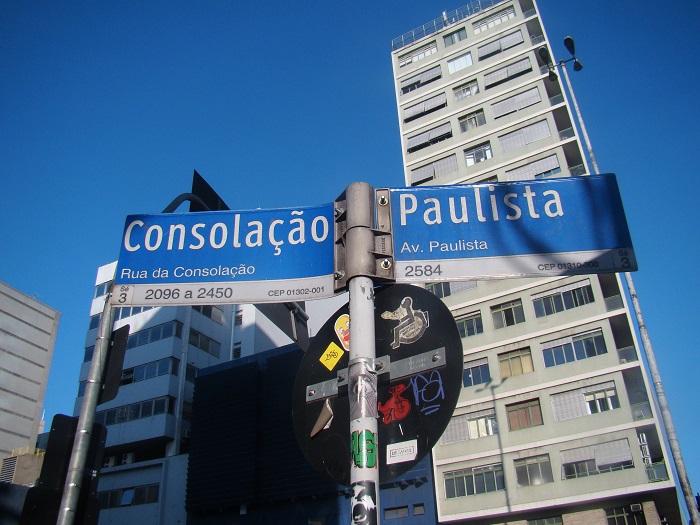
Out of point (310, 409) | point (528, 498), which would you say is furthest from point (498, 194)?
point (528, 498)

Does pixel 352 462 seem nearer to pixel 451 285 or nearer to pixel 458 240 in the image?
pixel 458 240

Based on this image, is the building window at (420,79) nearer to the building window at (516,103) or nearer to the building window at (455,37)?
the building window at (455,37)

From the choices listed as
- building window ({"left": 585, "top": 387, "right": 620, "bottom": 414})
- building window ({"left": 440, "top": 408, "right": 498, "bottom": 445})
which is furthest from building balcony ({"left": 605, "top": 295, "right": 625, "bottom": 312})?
building window ({"left": 440, "top": 408, "right": 498, "bottom": 445})

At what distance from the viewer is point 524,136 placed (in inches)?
1591

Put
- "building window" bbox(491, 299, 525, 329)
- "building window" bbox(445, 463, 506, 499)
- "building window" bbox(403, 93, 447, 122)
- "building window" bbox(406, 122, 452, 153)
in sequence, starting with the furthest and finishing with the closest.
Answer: "building window" bbox(403, 93, 447, 122), "building window" bbox(406, 122, 452, 153), "building window" bbox(491, 299, 525, 329), "building window" bbox(445, 463, 506, 499)

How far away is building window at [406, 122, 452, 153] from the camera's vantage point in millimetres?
43838

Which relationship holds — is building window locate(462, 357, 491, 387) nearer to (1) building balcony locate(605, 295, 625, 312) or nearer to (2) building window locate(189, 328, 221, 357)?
(1) building balcony locate(605, 295, 625, 312)

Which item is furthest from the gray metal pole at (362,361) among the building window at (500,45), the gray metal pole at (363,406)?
the building window at (500,45)

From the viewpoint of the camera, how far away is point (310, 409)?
12.3 feet

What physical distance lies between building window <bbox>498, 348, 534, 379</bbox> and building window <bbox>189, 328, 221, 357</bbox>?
22.9 meters

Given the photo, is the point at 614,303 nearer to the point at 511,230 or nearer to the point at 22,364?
the point at 511,230

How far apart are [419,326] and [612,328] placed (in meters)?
31.4

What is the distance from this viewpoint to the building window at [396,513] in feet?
105

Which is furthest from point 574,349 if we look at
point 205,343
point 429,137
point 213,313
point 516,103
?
point 213,313
